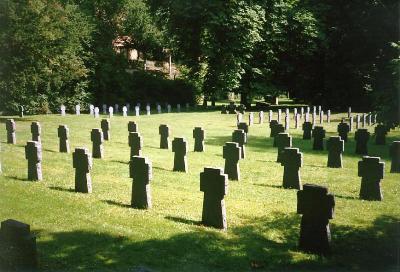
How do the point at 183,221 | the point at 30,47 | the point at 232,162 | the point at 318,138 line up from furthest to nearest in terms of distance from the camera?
the point at 30,47
the point at 318,138
the point at 232,162
the point at 183,221

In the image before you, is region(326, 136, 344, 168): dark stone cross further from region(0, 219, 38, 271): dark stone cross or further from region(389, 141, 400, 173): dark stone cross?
region(0, 219, 38, 271): dark stone cross

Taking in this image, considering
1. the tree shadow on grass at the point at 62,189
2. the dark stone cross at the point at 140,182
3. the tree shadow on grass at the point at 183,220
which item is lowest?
the tree shadow on grass at the point at 183,220

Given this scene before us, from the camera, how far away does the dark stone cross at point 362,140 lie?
17812 mm

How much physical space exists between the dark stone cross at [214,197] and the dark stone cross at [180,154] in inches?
205

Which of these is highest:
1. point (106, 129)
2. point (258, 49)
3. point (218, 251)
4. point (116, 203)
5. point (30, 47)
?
point (258, 49)

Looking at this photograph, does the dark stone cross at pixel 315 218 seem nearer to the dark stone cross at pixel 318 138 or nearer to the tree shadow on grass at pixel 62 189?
the tree shadow on grass at pixel 62 189

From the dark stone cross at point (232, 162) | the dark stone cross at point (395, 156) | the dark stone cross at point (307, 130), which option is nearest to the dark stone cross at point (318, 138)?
the dark stone cross at point (307, 130)

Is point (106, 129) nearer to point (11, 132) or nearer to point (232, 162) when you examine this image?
point (11, 132)

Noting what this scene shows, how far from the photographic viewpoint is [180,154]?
13930 mm

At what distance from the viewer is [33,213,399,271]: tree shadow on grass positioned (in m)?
6.81

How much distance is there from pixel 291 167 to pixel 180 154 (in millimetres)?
3608

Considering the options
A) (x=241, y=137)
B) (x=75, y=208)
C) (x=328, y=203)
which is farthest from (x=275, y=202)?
(x=241, y=137)

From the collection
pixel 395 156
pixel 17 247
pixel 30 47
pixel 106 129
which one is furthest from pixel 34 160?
pixel 30 47

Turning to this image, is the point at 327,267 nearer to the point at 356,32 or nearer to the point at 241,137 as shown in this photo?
the point at 241,137
